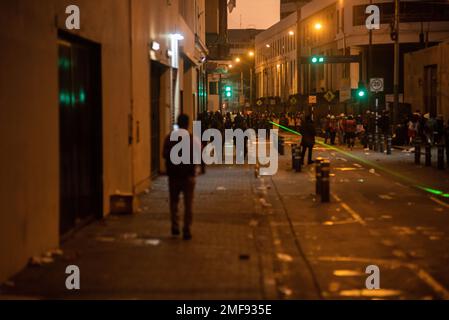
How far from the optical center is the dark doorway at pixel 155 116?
21016mm

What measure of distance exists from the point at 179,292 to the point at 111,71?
7.17 m

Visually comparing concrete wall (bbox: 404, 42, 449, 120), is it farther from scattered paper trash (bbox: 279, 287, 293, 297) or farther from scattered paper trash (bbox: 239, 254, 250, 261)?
scattered paper trash (bbox: 279, 287, 293, 297)

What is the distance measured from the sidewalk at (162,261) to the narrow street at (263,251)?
12mm

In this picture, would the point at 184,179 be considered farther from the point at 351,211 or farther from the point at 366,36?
the point at 366,36

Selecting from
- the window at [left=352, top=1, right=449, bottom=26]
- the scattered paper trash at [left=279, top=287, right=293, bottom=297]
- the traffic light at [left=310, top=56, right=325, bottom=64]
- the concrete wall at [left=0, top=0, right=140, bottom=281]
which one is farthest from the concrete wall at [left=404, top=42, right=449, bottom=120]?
the scattered paper trash at [left=279, top=287, right=293, bottom=297]

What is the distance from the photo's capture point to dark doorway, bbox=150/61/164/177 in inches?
827

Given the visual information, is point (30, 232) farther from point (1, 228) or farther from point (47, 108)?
point (47, 108)

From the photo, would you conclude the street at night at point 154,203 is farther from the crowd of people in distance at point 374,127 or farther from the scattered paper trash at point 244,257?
the crowd of people in distance at point 374,127

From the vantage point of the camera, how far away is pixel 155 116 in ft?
71.2

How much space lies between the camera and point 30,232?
9.27 metres

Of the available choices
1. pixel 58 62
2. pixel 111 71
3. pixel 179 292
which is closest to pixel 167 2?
pixel 111 71

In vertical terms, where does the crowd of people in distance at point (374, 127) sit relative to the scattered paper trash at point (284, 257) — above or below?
above

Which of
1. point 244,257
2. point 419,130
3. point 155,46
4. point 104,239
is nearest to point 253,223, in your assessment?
point 104,239

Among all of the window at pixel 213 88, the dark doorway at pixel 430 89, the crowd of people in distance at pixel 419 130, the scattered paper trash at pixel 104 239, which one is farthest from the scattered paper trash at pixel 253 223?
the window at pixel 213 88
